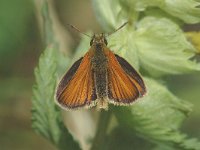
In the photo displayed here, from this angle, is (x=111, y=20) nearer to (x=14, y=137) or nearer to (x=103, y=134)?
(x=103, y=134)

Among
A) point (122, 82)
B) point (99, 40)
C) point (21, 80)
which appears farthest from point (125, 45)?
point (21, 80)

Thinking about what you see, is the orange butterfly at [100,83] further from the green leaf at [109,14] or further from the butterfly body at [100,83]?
the green leaf at [109,14]

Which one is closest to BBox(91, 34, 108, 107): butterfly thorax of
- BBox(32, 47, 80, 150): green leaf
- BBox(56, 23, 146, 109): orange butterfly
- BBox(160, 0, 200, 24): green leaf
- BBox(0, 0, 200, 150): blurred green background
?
BBox(56, 23, 146, 109): orange butterfly

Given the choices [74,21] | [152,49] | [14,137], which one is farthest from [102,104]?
[74,21]

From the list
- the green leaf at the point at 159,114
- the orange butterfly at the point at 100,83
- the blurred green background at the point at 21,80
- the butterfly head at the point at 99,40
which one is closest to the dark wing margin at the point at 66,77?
the orange butterfly at the point at 100,83

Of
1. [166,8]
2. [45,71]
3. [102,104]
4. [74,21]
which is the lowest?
[102,104]

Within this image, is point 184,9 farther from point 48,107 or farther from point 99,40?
A: point 48,107

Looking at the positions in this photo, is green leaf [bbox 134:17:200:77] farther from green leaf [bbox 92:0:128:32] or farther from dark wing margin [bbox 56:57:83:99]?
dark wing margin [bbox 56:57:83:99]
